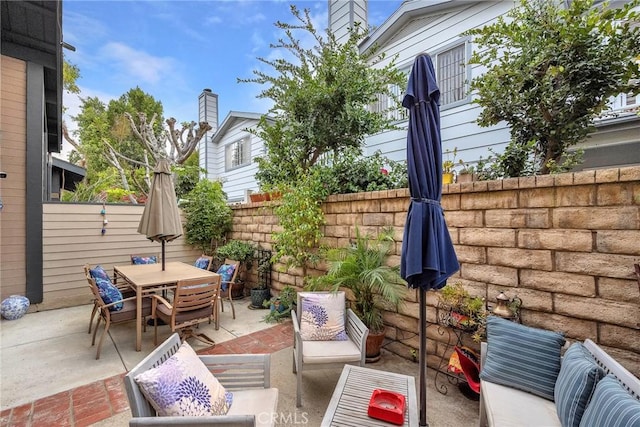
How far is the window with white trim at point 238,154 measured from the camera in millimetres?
10680

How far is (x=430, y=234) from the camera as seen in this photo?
82.9 inches

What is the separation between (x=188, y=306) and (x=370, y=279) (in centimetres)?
235

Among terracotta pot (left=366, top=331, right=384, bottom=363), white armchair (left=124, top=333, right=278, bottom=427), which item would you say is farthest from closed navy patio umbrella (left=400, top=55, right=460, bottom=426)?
terracotta pot (left=366, top=331, right=384, bottom=363)

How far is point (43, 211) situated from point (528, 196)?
7.56m

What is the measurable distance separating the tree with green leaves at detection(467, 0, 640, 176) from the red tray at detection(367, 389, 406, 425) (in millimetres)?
2836

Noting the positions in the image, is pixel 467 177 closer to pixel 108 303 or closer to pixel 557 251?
pixel 557 251

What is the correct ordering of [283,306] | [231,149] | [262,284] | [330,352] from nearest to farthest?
[330,352], [283,306], [262,284], [231,149]

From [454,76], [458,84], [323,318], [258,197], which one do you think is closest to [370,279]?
[323,318]

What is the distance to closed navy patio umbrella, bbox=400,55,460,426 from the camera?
2.11 metres

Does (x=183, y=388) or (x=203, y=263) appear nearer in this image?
(x=183, y=388)

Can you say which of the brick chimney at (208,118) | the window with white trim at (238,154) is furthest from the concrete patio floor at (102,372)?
the brick chimney at (208,118)

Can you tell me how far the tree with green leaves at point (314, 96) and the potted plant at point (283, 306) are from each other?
1992mm

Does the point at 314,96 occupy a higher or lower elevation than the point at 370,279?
higher

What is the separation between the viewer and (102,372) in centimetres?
322
